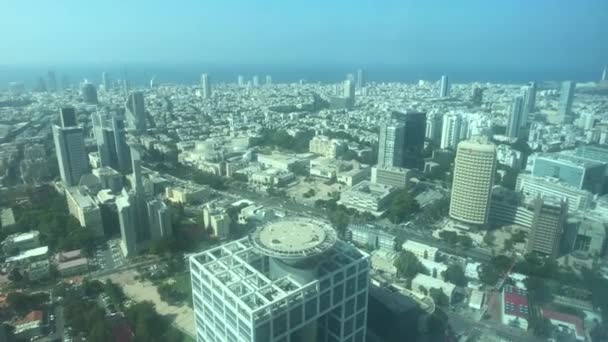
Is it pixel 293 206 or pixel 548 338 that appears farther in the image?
pixel 293 206

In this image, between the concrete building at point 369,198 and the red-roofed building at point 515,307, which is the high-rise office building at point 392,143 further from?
the red-roofed building at point 515,307

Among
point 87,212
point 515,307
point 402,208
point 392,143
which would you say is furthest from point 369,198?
point 87,212

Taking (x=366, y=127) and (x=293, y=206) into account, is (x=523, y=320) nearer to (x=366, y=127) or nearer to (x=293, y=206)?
(x=293, y=206)

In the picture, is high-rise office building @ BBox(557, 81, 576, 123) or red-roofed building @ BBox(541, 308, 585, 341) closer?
red-roofed building @ BBox(541, 308, 585, 341)

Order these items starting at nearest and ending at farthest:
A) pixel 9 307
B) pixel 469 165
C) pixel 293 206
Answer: pixel 9 307 → pixel 469 165 → pixel 293 206

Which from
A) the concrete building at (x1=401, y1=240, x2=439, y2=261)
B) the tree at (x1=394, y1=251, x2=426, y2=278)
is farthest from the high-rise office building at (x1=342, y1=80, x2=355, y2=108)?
the tree at (x1=394, y1=251, x2=426, y2=278)

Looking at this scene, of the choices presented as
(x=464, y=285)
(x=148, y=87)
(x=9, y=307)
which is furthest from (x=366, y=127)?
(x=148, y=87)

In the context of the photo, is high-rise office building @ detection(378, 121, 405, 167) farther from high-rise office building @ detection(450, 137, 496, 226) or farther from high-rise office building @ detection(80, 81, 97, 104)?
high-rise office building @ detection(80, 81, 97, 104)
